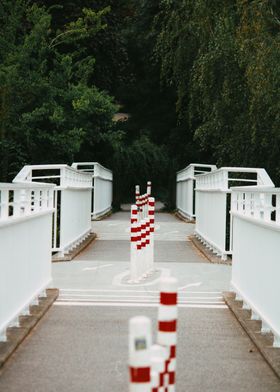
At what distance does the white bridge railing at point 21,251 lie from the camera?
8159mm

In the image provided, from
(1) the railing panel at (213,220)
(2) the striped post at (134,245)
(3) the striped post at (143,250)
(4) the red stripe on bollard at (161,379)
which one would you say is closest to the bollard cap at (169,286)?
(4) the red stripe on bollard at (161,379)

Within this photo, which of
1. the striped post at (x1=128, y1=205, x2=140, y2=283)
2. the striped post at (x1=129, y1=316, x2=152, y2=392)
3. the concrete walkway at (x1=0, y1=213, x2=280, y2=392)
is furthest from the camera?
the striped post at (x1=128, y1=205, x2=140, y2=283)

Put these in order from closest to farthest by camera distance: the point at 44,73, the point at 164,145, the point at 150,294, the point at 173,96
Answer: the point at 150,294 < the point at 44,73 < the point at 164,145 < the point at 173,96

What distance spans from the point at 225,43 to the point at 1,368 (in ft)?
51.9

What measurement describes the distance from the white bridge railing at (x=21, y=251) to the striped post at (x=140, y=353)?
168 inches

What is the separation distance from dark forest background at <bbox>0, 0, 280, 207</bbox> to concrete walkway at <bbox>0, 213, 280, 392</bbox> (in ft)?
23.1

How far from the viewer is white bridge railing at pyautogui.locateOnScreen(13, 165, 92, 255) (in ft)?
57.2

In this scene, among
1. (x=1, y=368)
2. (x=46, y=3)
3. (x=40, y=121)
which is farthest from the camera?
(x=46, y=3)

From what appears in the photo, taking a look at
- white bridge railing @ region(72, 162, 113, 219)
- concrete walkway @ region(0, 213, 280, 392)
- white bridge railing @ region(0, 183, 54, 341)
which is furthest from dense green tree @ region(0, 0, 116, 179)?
white bridge railing @ region(0, 183, 54, 341)

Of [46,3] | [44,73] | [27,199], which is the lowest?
[27,199]

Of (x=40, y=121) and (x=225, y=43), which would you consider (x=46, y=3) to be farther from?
(x=225, y=43)

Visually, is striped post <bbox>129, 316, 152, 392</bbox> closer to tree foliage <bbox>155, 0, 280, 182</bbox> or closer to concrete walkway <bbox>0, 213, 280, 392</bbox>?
concrete walkway <bbox>0, 213, 280, 392</bbox>

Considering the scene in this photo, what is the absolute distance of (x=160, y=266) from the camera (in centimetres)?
1623

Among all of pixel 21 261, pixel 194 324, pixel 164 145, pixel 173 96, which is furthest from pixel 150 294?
pixel 173 96
